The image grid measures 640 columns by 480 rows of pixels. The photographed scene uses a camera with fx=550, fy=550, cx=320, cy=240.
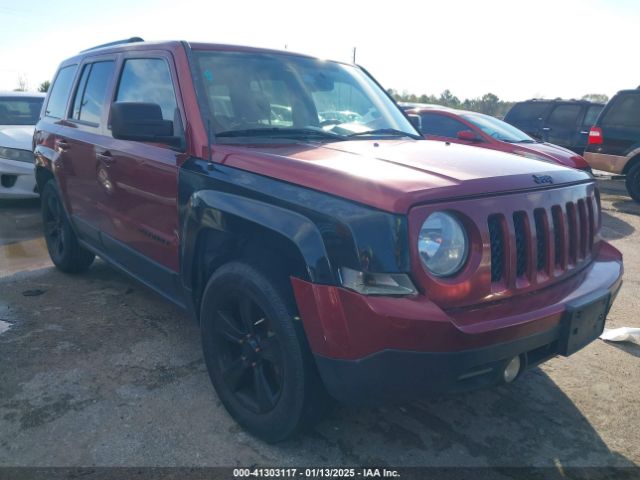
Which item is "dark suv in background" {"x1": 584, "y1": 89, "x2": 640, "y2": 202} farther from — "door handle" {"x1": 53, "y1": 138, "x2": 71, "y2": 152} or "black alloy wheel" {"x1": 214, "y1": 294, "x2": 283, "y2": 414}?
"black alloy wheel" {"x1": 214, "y1": 294, "x2": 283, "y2": 414}

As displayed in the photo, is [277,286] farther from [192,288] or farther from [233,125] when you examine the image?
[233,125]

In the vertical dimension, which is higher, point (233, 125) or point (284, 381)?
point (233, 125)

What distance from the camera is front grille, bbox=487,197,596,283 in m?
2.18

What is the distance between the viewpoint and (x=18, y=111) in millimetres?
8648

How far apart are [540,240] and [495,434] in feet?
3.27

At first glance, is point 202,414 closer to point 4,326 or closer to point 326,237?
point 326,237

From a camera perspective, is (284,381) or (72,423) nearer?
(284,381)

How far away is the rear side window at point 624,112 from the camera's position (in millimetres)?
9492

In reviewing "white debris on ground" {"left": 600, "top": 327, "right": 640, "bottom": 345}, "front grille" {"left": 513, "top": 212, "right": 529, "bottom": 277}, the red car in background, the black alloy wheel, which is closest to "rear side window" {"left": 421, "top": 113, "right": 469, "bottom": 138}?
the red car in background

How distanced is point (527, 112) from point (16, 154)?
10644mm

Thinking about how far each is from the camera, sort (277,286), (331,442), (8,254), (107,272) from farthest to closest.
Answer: (8,254) < (107,272) < (331,442) < (277,286)

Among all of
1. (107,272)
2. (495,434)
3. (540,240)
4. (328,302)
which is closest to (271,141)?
(328,302)

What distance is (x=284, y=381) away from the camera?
231cm

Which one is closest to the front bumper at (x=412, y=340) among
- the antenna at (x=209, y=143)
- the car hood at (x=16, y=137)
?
the antenna at (x=209, y=143)
